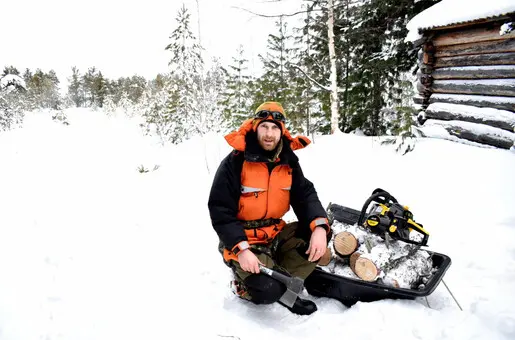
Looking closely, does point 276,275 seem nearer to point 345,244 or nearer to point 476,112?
point 345,244

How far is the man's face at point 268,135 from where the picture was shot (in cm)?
258

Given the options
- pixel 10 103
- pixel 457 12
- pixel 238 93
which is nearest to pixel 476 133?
pixel 457 12

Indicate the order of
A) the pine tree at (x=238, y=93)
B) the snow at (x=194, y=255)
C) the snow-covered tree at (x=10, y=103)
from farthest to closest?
the snow-covered tree at (x=10, y=103) < the pine tree at (x=238, y=93) < the snow at (x=194, y=255)

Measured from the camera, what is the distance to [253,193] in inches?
103

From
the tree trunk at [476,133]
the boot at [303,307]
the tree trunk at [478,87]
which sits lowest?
the boot at [303,307]

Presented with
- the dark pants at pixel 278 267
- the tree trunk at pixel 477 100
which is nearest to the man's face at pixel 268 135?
the dark pants at pixel 278 267

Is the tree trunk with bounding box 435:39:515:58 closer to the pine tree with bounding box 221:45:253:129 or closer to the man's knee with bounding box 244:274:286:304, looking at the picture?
the man's knee with bounding box 244:274:286:304

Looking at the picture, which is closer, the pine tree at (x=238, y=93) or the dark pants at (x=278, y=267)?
the dark pants at (x=278, y=267)

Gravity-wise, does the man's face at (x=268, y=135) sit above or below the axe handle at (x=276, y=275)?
above

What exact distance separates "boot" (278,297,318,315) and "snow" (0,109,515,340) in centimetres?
10

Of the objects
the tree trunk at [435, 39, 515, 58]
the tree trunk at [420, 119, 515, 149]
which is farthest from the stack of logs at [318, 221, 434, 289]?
the tree trunk at [435, 39, 515, 58]

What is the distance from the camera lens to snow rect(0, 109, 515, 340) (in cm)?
227

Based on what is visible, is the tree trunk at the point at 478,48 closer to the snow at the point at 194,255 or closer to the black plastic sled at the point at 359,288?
the snow at the point at 194,255

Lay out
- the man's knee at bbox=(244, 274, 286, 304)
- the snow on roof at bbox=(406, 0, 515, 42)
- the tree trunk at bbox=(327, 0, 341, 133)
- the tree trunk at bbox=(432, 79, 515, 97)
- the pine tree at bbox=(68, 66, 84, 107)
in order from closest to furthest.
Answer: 1. the man's knee at bbox=(244, 274, 286, 304)
2. the snow on roof at bbox=(406, 0, 515, 42)
3. the tree trunk at bbox=(432, 79, 515, 97)
4. the tree trunk at bbox=(327, 0, 341, 133)
5. the pine tree at bbox=(68, 66, 84, 107)
